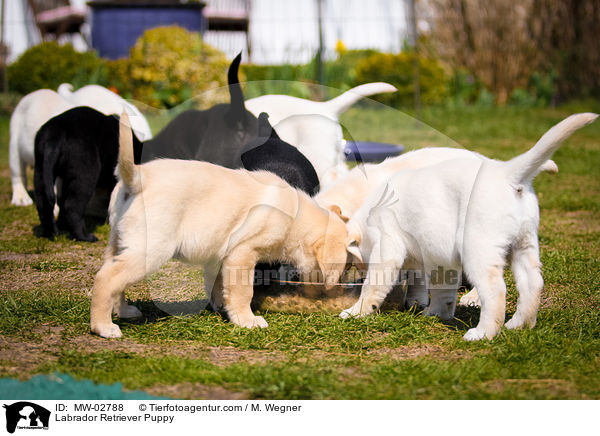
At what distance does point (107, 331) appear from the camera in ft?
9.35

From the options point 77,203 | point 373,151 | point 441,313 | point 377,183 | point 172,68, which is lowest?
point 441,313

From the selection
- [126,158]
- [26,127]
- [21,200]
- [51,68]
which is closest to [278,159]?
[126,158]

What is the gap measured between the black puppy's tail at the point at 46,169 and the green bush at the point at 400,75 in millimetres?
8404

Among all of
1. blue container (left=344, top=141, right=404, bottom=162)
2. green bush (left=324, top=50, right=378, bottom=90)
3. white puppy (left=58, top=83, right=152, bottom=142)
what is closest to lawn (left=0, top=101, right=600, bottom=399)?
blue container (left=344, top=141, right=404, bottom=162)

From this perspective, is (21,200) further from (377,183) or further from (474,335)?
(474,335)

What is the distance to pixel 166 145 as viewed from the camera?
13.5 ft

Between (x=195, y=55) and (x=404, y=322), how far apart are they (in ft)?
26.7

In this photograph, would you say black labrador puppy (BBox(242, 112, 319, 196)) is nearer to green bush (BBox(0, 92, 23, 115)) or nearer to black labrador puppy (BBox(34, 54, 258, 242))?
black labrador puppy (BBox(34, 54, 258, 242))

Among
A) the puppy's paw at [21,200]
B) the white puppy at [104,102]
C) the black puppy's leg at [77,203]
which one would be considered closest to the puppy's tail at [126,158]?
the black puppy's leg at [77,203]

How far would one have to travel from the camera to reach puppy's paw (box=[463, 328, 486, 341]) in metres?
2.77

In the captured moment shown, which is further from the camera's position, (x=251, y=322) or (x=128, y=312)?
(x=128, y=312)

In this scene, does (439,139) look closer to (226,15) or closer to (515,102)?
(515,102)

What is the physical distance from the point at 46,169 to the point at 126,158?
6.62 feet
